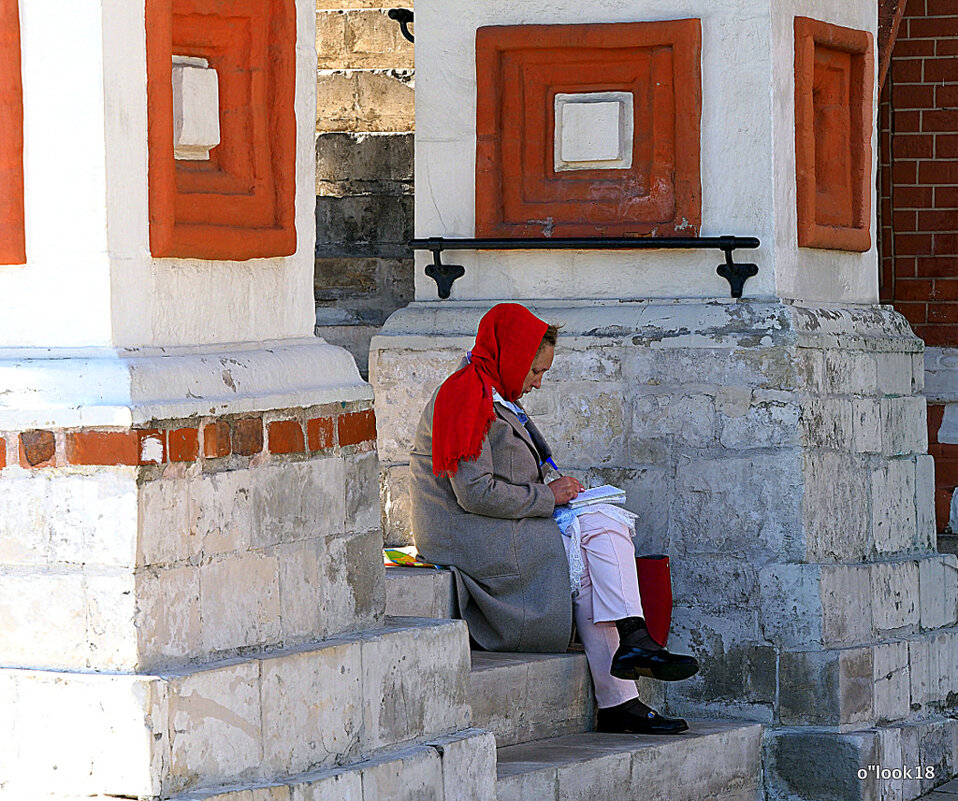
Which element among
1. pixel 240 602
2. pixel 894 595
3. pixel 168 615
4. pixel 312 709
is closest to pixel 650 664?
pixel 894 595

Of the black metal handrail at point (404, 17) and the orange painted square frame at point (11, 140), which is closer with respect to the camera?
the orange painted square frame at point (11, 140)

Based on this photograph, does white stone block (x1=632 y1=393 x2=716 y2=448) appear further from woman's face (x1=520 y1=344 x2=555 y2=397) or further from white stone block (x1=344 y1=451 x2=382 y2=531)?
white stone block (x1=344 y1=451 x2=382 y2=531)

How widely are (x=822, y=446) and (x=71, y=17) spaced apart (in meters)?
2.98

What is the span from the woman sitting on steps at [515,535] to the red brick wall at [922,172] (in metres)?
3.02

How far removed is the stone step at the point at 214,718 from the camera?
11.3ft

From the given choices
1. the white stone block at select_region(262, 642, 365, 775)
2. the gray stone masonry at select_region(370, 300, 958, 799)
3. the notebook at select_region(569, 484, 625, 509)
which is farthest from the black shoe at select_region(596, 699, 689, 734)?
the white stone block at select_region(262, 642, 365, 775)

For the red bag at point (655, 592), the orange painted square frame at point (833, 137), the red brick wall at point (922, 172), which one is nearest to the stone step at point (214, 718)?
the red bag at point (655, 592)

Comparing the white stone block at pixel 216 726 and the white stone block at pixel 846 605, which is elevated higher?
the white stone block at pixel 216 726

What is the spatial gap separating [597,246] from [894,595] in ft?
4.94

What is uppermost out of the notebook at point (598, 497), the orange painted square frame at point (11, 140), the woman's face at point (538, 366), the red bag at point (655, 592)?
the orange painted square frame at point (11, 140)

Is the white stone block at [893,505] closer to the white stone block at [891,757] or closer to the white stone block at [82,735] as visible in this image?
the white stone block at [891,757]

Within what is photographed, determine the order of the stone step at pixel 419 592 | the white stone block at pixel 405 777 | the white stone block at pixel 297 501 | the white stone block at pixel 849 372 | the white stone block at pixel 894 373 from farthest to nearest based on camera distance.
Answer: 1. the white stone block at pixel 894 373
2. the white stone block at pixel 849 372
3. the stone step at pixel 419 592
4. the white stone block at pixel 405 777
5. the white stone block at pixel 297 501

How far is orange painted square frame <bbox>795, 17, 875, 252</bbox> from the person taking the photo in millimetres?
5891

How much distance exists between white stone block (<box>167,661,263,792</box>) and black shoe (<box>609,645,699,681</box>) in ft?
5.32
